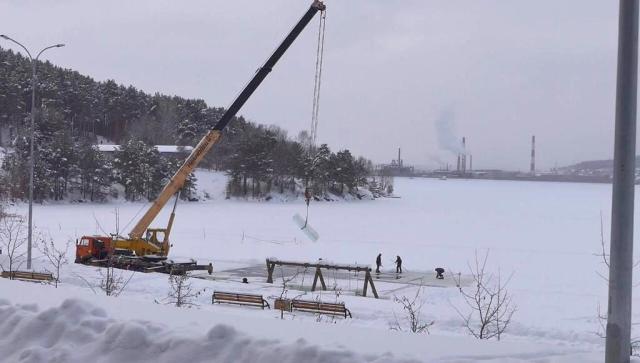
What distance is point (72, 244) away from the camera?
36312mm

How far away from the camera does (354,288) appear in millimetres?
25656

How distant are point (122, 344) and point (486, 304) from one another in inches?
600

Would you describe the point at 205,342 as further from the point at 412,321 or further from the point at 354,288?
the point at 354,288

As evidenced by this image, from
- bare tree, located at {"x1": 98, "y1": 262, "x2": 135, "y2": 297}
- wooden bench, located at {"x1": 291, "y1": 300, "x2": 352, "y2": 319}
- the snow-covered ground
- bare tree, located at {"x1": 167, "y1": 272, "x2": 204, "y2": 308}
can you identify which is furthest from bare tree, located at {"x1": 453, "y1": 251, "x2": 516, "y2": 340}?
bare tree, located at {"x1": 98, "y1": 262, "x2": 135, "y2": 297}

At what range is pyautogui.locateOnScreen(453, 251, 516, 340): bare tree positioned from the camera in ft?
48.5

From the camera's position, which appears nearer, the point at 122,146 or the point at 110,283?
the point at 110,283

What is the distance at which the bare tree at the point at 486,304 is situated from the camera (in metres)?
14.8

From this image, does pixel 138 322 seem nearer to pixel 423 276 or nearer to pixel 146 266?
pixel 146 266

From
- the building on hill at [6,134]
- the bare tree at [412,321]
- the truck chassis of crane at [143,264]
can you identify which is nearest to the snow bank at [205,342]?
the bare tree at [412,321]

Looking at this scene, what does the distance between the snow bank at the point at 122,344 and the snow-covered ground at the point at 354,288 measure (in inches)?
0.7

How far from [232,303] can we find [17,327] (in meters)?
13.1

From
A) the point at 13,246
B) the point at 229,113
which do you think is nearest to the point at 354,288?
the point at 229,113

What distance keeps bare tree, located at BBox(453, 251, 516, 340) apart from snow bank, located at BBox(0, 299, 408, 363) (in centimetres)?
863

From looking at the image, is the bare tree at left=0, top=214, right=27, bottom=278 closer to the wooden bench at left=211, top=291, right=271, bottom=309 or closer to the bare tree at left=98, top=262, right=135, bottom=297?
the bare tree at left=98, top=262, right=135, bottom=297
